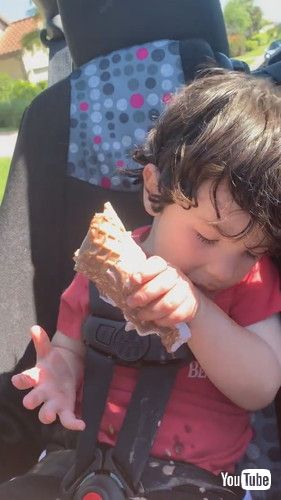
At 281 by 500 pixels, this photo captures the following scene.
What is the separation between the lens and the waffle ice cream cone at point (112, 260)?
90 centimetres

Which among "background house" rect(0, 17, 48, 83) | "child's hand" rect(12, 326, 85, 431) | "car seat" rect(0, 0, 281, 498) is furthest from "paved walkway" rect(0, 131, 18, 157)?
"background house" rect(0, 17, 48, 83)

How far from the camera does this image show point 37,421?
1.35 metres

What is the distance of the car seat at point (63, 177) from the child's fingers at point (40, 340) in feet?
0.69

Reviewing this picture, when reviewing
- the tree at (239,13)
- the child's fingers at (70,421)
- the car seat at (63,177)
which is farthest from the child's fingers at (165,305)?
the tree at (239,13)

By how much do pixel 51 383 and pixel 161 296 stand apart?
1.05ft

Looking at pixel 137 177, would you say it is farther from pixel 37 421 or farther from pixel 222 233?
pixel 37 421

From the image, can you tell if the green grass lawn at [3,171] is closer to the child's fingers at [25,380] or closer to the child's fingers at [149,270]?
the child's fingers at [25,380]

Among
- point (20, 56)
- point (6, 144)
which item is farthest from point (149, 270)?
point (20, 56)

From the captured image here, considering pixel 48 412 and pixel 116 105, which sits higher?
pixel 116 105

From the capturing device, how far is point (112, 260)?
35.4 inches

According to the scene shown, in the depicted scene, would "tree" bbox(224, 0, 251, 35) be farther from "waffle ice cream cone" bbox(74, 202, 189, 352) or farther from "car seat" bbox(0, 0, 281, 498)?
"waffle ice cream cone" bbox(74, 202, 189, 352)

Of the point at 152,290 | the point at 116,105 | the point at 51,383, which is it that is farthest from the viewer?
the point at 116,105

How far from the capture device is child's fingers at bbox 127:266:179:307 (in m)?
0.86

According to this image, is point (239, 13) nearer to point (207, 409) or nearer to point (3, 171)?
point (3, 171)
